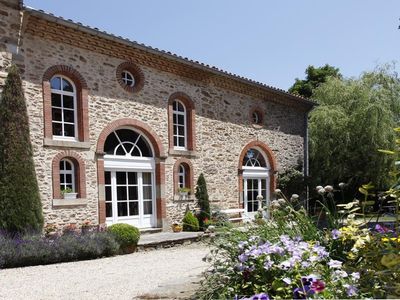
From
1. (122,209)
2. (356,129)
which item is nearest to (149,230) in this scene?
(122,209)

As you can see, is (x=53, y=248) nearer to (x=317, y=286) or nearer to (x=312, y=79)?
(x=317, y=286)

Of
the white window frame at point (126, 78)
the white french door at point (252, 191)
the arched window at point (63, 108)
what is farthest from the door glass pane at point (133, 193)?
the white french door at point (252, 191)

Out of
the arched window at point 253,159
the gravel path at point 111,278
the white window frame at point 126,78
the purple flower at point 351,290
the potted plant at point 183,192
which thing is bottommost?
the gravel path at point 111,278

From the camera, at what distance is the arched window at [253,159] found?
14776mm

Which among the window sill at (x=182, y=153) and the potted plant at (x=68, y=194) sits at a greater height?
the window sill at (x=182, y=153)

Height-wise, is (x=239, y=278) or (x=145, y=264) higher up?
(x=239, y=278)

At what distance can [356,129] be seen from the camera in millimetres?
15812

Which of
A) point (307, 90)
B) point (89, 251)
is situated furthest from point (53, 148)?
point (307, 90)

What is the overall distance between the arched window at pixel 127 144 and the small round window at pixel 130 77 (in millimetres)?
1257

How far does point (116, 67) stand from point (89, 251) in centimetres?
513

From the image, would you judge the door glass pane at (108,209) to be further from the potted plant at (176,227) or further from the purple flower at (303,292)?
the purple flower at (303,292)

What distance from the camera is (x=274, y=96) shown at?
15.6 metres

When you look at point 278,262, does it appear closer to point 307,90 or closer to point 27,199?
point 27,199

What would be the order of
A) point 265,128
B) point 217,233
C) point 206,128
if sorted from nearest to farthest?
point 217,233 → point 206,128 → point 265,128
